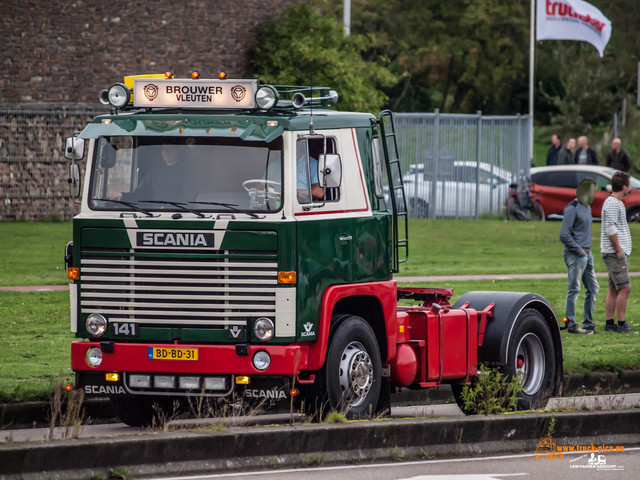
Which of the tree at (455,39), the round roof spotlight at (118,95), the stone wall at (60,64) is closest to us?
the round roof spotlight at (118,95)

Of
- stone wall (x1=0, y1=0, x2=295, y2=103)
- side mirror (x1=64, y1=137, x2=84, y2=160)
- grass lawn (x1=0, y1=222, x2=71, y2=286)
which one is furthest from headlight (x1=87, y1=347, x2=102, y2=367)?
stone wall (x1=0, y1=0, x2=295, y2=103)

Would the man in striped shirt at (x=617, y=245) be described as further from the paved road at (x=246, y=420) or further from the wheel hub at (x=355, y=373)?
the wheel hub at (x=355, y=373)

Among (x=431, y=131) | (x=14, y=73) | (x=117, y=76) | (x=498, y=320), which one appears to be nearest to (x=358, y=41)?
(x=431, y=131)

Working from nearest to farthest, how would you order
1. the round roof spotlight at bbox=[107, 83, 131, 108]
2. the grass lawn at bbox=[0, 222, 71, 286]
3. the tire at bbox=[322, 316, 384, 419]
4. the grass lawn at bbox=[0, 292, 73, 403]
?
the tire at bbox=[322, 316, 384, 419], the round roof spotlight at bbox=[107, 83, 131, 108], the grass lawn at bbox=[0, 292, 73, 403], the grass lawn at bbox=[0, 222, 71, 286]

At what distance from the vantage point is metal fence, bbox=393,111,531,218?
34.8m

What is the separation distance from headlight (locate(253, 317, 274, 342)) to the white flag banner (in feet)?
109

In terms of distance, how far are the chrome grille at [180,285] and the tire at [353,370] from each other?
0.69 metres

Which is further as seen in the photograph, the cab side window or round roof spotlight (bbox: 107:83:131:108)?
round roof spotlight (bbox: 107:83:131:108)

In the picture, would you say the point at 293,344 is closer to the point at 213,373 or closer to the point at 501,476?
the point at 213,373

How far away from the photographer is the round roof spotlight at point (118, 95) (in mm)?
10555

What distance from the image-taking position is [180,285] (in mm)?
9867

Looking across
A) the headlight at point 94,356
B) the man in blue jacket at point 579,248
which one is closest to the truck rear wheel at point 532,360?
the headlight at point 94,356

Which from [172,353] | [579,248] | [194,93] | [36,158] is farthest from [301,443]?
[36,158]

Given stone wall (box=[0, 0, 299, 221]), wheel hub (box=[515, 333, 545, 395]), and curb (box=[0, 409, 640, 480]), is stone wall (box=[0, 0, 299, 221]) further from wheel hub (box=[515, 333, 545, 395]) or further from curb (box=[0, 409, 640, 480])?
curb (box=[0, 409, 640, 480])
